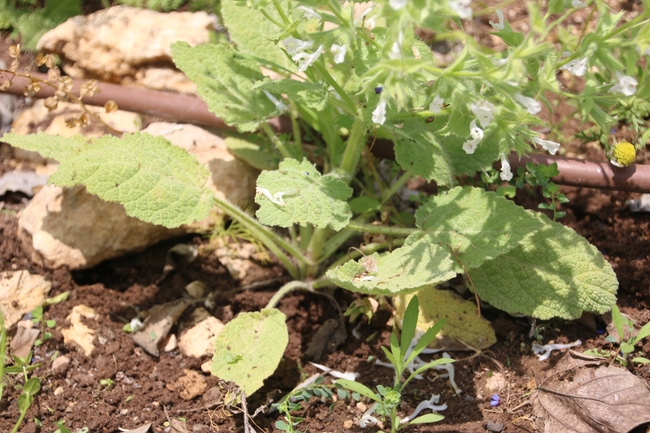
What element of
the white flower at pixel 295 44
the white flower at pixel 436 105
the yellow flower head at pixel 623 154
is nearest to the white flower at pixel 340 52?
the white flower at pixel 295 44

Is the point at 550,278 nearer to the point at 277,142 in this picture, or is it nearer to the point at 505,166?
the point at 505,166

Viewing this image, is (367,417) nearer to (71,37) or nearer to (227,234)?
(227,234)

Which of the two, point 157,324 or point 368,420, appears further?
point 157,324

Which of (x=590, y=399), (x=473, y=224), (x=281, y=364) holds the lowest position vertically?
(x=281, y=364)

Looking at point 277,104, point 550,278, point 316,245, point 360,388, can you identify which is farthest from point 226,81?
point 550,278

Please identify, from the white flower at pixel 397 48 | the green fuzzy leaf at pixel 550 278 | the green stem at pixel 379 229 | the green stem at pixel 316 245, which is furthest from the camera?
the green stem at pixel 316 245

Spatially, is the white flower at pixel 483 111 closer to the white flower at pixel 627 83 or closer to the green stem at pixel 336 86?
the white flower at pixel 627 83

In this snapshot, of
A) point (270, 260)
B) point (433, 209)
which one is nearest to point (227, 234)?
point (270, 260)
